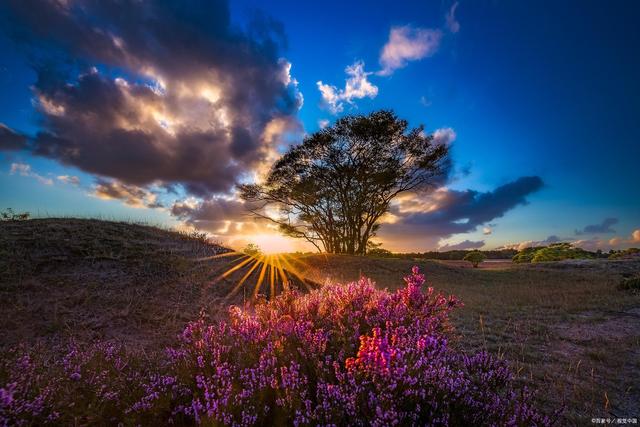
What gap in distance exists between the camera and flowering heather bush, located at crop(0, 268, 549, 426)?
224 centimetres

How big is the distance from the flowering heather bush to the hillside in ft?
10.7

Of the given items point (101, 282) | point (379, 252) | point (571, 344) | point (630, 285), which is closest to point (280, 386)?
point (571, 344)

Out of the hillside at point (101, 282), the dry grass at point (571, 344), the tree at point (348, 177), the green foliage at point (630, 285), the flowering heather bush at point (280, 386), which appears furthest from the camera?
the tree at point (348, 177)

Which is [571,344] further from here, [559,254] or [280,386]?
[559,254]

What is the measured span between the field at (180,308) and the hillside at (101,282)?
24mm

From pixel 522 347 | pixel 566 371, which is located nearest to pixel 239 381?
pixel 566 371

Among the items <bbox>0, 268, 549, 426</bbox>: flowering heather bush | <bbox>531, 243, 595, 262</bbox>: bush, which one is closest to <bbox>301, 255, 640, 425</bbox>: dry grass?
<bbox>0, 268, 549, 426</bbox>: flowering heather bush

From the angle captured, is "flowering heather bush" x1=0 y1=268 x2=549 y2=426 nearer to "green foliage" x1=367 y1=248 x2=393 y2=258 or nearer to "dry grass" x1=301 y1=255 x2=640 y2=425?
"dry grass" x1=301 y1=255 x2=640 y2=425

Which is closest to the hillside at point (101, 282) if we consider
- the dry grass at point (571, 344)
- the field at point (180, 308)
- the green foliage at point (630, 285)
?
the field at point (180, 308)

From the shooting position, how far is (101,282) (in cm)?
784

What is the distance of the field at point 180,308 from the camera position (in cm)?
431

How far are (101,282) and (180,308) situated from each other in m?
2.06

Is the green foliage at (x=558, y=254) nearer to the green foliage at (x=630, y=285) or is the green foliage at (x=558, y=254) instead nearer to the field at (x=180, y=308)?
the green foliage at (x=630, y=285)

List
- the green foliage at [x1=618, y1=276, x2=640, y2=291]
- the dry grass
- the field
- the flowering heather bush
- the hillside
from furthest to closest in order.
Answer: the green foliage at [x1=618, y1=276, x2=640, y2=291]
the hillside
the field
the dry grass
the flowering heather bush
